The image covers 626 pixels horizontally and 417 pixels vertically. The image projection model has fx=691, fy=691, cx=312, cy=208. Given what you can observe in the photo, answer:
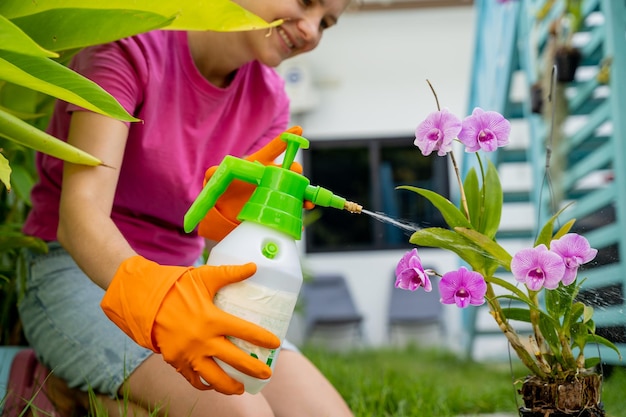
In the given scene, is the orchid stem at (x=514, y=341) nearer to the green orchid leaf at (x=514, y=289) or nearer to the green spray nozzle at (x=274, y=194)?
the green orchid leaf at (x=514, y=289)

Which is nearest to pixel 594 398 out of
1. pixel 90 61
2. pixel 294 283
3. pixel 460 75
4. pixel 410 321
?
pixel 294 283

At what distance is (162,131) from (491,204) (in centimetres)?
57

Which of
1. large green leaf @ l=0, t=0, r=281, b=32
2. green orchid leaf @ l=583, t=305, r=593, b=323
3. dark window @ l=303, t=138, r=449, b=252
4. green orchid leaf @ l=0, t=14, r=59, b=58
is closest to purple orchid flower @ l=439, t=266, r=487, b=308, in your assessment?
green orchid leaf @ l=583, t=305, r=593, b=323

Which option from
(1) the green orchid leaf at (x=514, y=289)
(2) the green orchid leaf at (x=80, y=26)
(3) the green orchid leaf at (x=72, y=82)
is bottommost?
(1) the green orchid leaf at (x=514, y=289)

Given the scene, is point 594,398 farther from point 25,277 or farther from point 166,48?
point 25,277

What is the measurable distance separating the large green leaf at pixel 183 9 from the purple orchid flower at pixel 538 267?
37cm

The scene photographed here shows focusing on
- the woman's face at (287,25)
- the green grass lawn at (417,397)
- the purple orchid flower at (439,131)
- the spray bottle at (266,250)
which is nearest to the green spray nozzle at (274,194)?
the spray bottle at (266,250)

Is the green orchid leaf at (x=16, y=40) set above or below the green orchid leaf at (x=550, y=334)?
above

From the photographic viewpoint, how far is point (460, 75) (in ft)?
19.6

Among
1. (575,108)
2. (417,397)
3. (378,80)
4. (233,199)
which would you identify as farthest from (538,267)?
(378,80)

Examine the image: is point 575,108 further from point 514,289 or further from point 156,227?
point 514,289

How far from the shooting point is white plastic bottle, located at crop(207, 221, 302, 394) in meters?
0.70

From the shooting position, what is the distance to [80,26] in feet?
2.63

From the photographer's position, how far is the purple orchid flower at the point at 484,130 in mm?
738
